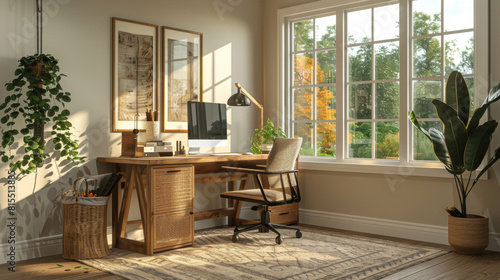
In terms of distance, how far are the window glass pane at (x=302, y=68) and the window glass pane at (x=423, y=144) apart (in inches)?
51.7

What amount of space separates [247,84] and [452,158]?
2.36m

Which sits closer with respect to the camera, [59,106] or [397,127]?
[59,106]

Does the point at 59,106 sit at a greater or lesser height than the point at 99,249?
greater

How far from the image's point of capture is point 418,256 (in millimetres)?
3705

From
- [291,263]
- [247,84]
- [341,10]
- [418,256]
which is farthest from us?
[247,84]

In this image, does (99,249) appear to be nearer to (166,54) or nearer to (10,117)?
(10,117)

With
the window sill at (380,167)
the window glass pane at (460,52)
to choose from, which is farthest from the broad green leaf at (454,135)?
the window glass pane at (460,52)

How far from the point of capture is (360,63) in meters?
4.82

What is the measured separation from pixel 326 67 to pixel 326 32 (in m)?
0.36

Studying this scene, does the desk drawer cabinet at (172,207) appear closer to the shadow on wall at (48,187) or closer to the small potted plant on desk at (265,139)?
the shadow on wall at (48,187)

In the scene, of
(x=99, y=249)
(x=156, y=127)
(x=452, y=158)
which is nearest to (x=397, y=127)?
(x=452, y=158)

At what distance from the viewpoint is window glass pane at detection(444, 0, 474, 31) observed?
163 inches

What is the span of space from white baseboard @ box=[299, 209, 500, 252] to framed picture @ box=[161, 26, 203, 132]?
163 centimetres

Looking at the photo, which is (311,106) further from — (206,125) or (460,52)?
(460,52)
